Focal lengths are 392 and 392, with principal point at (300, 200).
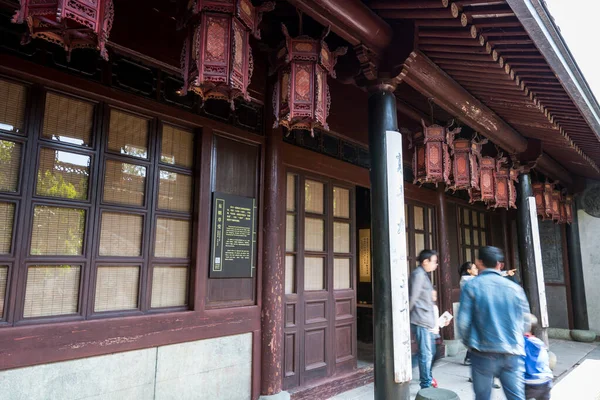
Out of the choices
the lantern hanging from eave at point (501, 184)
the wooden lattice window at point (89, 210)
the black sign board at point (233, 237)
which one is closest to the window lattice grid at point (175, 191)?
the wooden lattice window at point (89, 210)

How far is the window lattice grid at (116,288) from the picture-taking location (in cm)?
298

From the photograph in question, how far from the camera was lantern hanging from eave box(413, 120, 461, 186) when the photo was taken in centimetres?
483

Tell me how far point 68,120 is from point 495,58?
3.86 metres

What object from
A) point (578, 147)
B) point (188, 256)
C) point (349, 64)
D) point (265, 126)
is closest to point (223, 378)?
point (188, 256)

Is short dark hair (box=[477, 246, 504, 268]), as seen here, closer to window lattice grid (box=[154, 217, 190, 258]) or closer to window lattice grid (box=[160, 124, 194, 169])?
window lattice grid (box=[154, 217, 190, 258])

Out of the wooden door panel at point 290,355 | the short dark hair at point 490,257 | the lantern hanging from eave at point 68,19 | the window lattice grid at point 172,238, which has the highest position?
the lantern hanging from eave at point 68,19

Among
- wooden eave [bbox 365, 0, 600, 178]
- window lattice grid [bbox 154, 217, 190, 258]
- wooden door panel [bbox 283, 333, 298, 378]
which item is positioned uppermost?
wooden eave [bbox 365, 0, 600, 178]

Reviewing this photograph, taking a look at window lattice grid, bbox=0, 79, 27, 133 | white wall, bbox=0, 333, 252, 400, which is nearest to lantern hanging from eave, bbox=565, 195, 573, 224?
white wall, bbox=0, 333, 252, 400

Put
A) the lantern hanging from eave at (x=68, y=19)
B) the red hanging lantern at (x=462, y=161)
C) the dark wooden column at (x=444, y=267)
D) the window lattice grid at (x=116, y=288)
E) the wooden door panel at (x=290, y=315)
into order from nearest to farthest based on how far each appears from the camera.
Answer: the lantern hanging from eave at (x=68, y=19)
the window lattice grid at (x=116, y=288)
the wooden door panel at (x=290, y=315)
the red hanging lantern at (x=462, y=161)
the dark wooden column at (x=444, y=267)

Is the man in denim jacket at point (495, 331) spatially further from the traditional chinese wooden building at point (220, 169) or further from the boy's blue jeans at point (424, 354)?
the boy's blue jeans at point (424, 354)

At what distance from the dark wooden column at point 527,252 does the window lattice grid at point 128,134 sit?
258 inches

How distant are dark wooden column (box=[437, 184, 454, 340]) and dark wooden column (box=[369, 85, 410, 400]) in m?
3.97

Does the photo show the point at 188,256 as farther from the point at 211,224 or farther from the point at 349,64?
the point at 349,64

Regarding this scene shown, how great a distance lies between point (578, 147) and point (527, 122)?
7.15 feet
